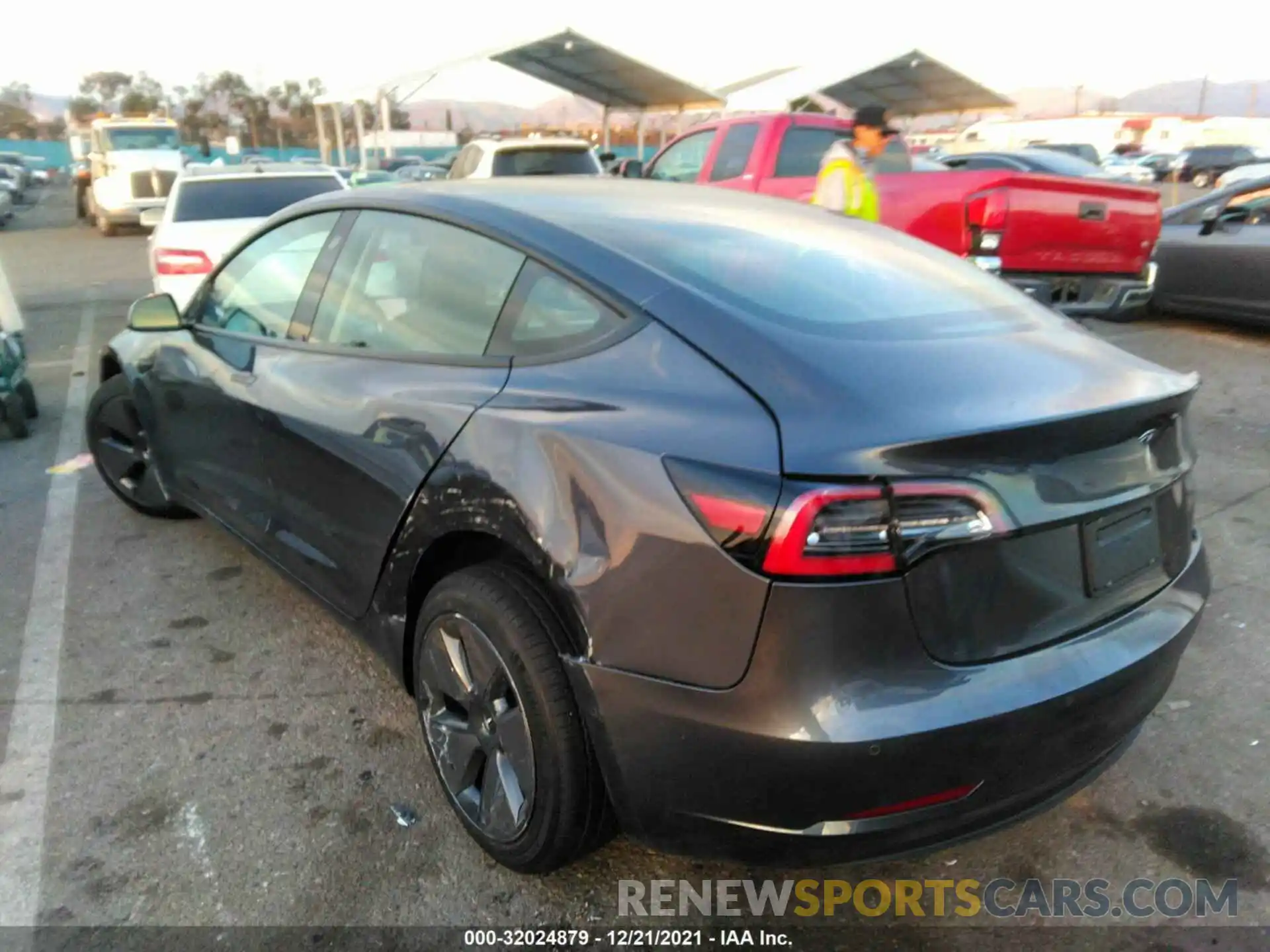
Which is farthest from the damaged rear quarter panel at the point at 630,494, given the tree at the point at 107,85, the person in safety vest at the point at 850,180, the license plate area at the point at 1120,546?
the tree at the point at 107,85

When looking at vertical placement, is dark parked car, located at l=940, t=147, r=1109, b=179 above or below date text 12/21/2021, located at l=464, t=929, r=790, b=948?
above

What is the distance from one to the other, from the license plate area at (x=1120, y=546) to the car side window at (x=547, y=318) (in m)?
1.10

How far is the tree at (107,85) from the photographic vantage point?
A: 268 ft

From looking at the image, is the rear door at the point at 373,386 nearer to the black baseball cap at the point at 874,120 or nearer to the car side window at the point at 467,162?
the black baseball cap at the point at 874,120

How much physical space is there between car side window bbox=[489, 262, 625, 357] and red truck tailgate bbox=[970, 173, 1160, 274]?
5.51m

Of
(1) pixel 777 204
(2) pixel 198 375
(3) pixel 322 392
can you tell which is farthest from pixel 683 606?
(2) pixel 198 375

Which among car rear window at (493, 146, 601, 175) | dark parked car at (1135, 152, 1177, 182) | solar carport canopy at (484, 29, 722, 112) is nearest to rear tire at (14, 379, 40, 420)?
car rear window at (493, 146, 601, 175)

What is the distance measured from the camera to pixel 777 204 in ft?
10.6

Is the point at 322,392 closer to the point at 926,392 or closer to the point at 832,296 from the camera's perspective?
the point at 832,296

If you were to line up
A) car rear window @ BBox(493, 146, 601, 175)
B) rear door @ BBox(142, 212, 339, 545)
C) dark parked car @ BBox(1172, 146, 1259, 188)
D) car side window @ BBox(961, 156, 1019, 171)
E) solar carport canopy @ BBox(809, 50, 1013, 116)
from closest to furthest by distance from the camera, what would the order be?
rear door @ BBox(142, 212, 339, 545) < car rear window @ BBox(493, 146, 601, 175) < car side window @ BBox(961, 156, 1019, 171) < solar carport canopy @ BBox(809, 50, 1013, 116) < dark parked car @ BBox(1172, 146, 1259, 188)

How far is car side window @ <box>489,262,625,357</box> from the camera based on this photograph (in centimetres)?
224

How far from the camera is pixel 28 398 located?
6301mm

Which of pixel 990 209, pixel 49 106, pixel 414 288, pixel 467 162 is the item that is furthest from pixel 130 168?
pixel 49 106

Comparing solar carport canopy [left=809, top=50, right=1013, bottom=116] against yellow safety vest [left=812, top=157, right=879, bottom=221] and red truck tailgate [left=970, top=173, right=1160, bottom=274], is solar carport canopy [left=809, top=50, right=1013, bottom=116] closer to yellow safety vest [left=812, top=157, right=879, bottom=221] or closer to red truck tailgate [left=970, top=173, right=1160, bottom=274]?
red truck tailgate [left=970, top=173, right=1160, bottom=274]
